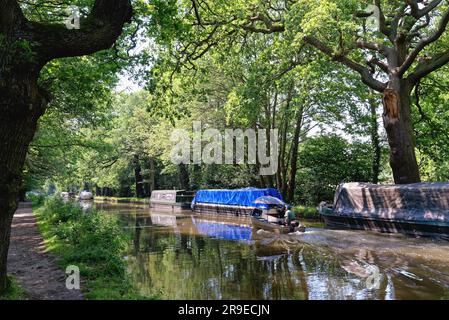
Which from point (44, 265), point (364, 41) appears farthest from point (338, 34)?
point (44, 265)

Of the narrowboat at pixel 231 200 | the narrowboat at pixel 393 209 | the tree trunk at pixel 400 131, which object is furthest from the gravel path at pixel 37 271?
the tree trunk at pixel 400 131

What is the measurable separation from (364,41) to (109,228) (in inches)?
634

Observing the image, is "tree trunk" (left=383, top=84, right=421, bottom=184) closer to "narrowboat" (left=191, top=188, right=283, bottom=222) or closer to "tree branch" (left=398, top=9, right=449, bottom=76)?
"tree branch" (left=398, top=9, right=449, bottom=76)

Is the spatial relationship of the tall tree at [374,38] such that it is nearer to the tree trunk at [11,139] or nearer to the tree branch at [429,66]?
the tree branch at [429,66]

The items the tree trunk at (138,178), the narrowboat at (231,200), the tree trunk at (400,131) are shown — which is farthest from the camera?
the tree trunk at (138,178)

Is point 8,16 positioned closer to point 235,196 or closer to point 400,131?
point 400,131

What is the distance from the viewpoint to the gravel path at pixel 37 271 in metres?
7.99

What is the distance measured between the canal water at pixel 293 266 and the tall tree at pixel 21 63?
174 inches

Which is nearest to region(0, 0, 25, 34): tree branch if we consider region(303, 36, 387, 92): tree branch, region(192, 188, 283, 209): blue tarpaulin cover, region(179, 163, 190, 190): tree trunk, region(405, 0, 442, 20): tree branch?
region(303, 36, 387, 92): tree branch

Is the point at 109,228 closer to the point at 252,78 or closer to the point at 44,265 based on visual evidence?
the point at 44,265

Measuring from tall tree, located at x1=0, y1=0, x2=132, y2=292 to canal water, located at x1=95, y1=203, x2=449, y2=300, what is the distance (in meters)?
4.42

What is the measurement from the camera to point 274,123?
115 ft

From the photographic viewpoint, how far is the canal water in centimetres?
1006

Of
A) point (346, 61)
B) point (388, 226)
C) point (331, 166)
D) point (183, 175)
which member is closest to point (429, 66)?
point (346, 61)
